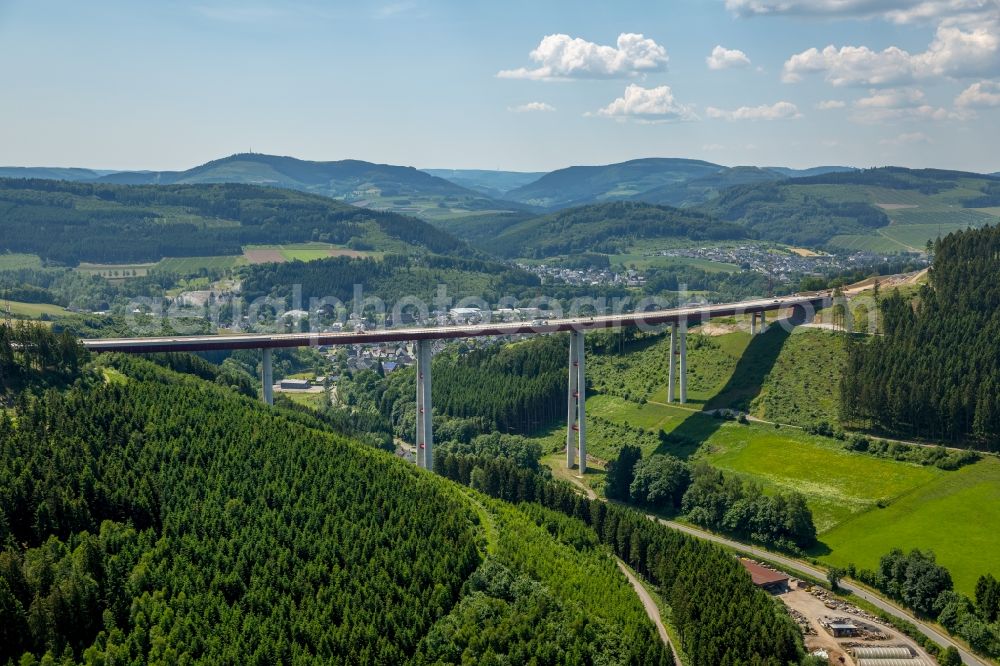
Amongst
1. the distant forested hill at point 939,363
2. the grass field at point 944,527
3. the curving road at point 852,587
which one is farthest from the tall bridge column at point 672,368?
the grass field at point 944,527

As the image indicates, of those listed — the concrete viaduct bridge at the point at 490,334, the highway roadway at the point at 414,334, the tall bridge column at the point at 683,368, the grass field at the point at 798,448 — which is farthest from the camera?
the tall bridge column at the point at 683,368

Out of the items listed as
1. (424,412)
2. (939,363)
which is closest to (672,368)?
(939,363)

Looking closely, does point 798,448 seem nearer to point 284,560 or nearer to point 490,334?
point 490,334

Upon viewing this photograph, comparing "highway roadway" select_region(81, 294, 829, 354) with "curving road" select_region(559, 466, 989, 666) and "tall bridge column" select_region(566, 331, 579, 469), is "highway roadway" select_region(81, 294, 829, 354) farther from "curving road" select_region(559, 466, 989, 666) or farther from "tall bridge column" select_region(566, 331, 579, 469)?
"curving road" select_region(559, 466, 989, 666)

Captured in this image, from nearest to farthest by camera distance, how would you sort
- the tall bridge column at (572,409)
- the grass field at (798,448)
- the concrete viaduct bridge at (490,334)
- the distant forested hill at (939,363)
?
the grass field at (798,448), the distant forested hill at (939,363), the concrete viaduct bridge at (490,334), the tall bridge column at (572,409)

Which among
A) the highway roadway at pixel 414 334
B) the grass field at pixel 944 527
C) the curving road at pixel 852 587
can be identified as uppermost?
the highway roadway at pixel 414 334

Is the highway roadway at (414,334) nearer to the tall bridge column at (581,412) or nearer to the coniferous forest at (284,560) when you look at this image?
the tall bridge column at (581,412)
